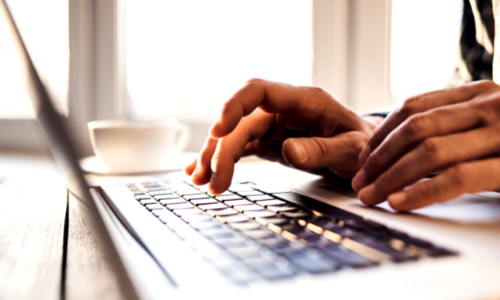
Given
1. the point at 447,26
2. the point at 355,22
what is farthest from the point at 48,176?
the point at 447,26

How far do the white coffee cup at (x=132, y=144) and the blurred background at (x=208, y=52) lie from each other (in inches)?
12.3

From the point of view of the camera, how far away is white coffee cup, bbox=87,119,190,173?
63 centimetres

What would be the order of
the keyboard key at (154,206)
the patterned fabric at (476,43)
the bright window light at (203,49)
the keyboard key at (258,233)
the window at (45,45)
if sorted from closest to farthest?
the keyboard key at (258,233) → the keyboard key at (154,206) → the patterned fabric at (476,43) → the window at (45,45) → the bright window light at (203,49)

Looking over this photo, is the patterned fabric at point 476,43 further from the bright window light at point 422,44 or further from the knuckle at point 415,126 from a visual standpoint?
the knuckle at point 415,126

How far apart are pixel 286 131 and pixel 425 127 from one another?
237 mm

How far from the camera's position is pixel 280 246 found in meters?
0.22

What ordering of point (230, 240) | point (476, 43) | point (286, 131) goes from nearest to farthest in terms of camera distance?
point (230, 240) < point (286, 131) < point (476, 43)

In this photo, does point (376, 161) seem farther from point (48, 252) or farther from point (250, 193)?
point (48, 252)

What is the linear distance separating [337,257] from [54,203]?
1.09 ft

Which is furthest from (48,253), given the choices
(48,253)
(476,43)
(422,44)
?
(422,44)

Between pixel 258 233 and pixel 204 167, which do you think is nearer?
pixel 258 233

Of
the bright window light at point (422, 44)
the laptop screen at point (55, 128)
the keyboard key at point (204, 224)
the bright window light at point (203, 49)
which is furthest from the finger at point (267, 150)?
the bright window light at point (422, 44)

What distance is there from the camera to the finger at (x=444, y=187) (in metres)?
0.33

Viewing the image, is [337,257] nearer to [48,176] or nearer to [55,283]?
[55,283]
